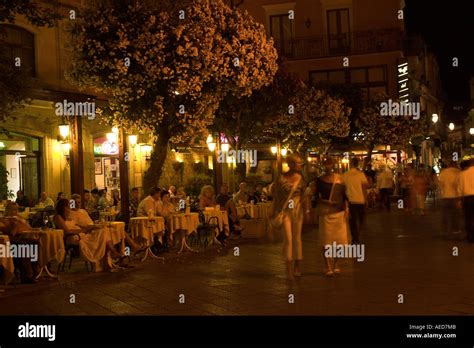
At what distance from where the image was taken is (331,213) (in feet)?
34.3

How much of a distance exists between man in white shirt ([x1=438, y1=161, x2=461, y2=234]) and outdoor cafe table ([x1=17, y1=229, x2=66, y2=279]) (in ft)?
29.2

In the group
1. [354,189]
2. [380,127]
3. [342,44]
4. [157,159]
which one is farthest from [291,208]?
[342,44]

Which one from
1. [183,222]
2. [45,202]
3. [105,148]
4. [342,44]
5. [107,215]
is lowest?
[183,222]

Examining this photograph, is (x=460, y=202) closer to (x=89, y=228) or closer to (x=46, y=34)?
(x=89, y=228)

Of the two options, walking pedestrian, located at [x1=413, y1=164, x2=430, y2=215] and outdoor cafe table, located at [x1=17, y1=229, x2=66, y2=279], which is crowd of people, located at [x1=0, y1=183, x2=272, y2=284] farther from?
walking pedestrian, located at [x1=413, y1=164, x2=430, y2=215]

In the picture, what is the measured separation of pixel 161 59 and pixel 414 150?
35.5 meters

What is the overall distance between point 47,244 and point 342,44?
31235mm

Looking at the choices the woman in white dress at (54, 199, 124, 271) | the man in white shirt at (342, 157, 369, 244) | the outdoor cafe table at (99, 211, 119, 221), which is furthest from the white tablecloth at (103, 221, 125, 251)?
the man in white shirt at (342, 157, 369, 244)

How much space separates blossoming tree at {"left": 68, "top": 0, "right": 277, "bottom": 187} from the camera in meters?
14.5

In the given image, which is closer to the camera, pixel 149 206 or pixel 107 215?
pixel 149 206

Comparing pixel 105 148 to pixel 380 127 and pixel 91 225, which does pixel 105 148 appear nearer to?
pixel 91 225

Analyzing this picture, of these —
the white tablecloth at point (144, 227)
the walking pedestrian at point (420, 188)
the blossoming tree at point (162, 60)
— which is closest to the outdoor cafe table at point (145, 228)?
the white tablecloth at point (144, 227)

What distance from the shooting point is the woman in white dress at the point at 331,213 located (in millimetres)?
10461
